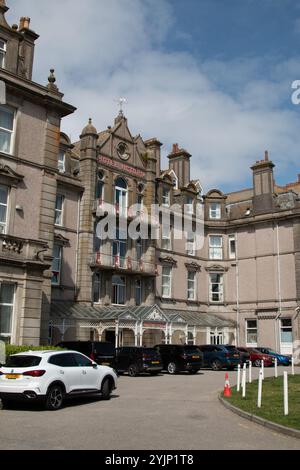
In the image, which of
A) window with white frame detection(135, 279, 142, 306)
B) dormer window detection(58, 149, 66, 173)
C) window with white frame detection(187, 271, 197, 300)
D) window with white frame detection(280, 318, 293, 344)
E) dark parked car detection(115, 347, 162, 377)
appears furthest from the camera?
window with white frame detection(187, 271, 197, 300)

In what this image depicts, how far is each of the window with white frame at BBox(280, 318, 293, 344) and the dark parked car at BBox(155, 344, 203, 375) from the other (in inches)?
576

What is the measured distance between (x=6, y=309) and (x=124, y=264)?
54.8ft

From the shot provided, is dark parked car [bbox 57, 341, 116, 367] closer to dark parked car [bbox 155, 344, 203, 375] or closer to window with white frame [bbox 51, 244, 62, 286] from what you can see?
dark parked car [bbox 155, 344, 203, 375]

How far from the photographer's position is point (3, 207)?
23156 mm

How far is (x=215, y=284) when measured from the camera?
4653 cm

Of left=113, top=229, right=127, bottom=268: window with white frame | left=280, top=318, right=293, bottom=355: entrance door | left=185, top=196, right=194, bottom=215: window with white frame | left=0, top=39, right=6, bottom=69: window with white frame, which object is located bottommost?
left=280, top=318, right=293, bottom=355: entrance door

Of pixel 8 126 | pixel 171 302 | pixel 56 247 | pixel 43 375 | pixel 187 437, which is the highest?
pixel 8 126

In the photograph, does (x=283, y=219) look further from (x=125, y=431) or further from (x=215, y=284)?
(x=125, y=431)

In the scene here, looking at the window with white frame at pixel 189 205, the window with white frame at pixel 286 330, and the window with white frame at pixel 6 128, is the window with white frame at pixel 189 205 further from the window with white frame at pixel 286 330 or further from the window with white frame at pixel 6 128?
the window with white frame at pixel 6 128

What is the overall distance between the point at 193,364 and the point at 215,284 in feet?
61.1

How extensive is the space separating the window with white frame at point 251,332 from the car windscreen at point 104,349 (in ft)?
68.4

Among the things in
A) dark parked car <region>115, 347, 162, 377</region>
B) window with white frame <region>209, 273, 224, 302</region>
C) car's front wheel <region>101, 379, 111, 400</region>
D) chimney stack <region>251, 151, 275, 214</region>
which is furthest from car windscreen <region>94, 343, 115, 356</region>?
chimney stack <region>251, 151, 275, 214</region>

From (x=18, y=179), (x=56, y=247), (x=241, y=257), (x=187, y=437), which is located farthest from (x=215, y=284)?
(x=187, y=437)

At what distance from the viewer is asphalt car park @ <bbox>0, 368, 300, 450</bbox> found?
9375 mm
